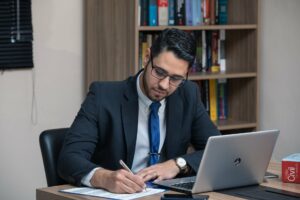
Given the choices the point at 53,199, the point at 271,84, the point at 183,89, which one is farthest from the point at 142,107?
the point at 271,84

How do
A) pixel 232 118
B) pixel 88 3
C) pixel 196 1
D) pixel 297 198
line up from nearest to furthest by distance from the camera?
pixel 297 198 < pixel 88 3 < pixel 196 1 < pixel 232 118

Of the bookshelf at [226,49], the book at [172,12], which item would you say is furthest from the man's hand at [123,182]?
the book at [172,12]

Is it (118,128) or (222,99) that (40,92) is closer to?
(118,128)

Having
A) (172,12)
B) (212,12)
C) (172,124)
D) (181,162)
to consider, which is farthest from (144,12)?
(181,162)

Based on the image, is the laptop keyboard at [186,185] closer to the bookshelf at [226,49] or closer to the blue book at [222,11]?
Answer: the bookshelf at [226,49]

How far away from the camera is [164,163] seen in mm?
2633

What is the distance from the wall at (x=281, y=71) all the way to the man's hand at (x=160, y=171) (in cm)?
219

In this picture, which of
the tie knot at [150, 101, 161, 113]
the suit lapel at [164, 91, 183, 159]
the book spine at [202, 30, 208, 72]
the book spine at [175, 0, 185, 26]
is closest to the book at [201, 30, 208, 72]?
the book spine at [202, 30, 208, 72]

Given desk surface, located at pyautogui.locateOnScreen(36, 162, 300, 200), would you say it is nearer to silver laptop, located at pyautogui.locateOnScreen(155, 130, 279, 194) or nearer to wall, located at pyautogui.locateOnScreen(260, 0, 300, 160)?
silver laptop, located at pyautogui.locateOnScreen(155, 130, 279, 194)

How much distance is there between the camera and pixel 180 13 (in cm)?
406

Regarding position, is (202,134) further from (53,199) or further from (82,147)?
(53,199)

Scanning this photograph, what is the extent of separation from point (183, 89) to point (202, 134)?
8.5 inches

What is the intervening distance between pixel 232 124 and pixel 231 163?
1834 millimetres

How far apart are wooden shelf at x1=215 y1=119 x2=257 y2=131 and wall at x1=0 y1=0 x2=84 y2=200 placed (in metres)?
0.92
